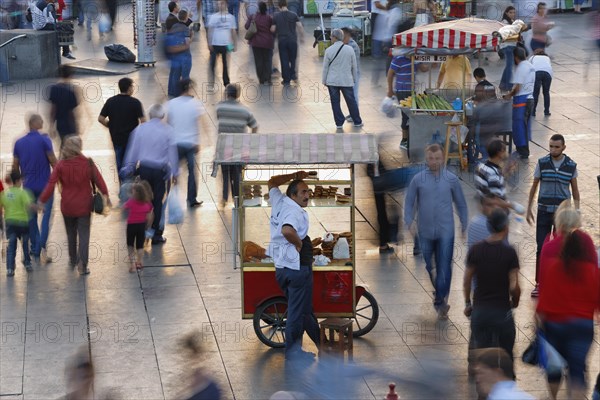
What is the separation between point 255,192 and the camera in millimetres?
10898

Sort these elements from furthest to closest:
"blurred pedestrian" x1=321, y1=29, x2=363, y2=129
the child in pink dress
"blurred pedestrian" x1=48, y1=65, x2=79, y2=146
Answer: "blurred pedestrian" x1=321, y1=29, x2=363, y2=129
"blurred pedestrian" x1=48, y1=65, x2=79, y2=146
the child in pink dress

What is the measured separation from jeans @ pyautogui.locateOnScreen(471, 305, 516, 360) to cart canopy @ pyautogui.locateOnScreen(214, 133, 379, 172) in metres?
1.76

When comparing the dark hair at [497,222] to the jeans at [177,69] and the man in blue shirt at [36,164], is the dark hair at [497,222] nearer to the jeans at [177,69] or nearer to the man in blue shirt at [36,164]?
the man in blue shirt at [36,164]

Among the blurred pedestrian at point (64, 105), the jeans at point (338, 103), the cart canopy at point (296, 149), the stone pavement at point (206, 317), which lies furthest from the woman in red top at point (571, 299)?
the jeans at point (338, 103)

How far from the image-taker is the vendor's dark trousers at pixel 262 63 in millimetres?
22141

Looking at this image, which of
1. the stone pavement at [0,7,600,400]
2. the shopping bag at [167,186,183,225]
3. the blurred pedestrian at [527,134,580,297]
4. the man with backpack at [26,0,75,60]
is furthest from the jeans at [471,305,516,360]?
the man with backpack at [26,0,75,60]

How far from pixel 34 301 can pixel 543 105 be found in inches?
459

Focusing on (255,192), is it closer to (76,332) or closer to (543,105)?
(76,332)

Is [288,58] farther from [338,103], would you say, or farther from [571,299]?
[571,299]

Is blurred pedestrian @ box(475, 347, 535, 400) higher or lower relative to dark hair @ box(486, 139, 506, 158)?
lower

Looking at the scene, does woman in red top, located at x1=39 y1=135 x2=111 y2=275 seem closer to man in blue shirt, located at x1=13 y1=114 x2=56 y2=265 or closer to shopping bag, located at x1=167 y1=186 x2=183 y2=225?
man in blue shirt, located at x1=13 y1=114 x2=56 y2=265

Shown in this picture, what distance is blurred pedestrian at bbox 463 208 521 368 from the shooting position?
8.84 m

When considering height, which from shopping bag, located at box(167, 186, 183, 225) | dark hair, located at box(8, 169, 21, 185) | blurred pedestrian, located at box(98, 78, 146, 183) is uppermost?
blurred pedestrian, located at box(98, 78, 146, 183)

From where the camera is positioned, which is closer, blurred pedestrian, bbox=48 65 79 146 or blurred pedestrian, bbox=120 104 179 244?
blurred pedestrian, bbox=120 104 179 244
